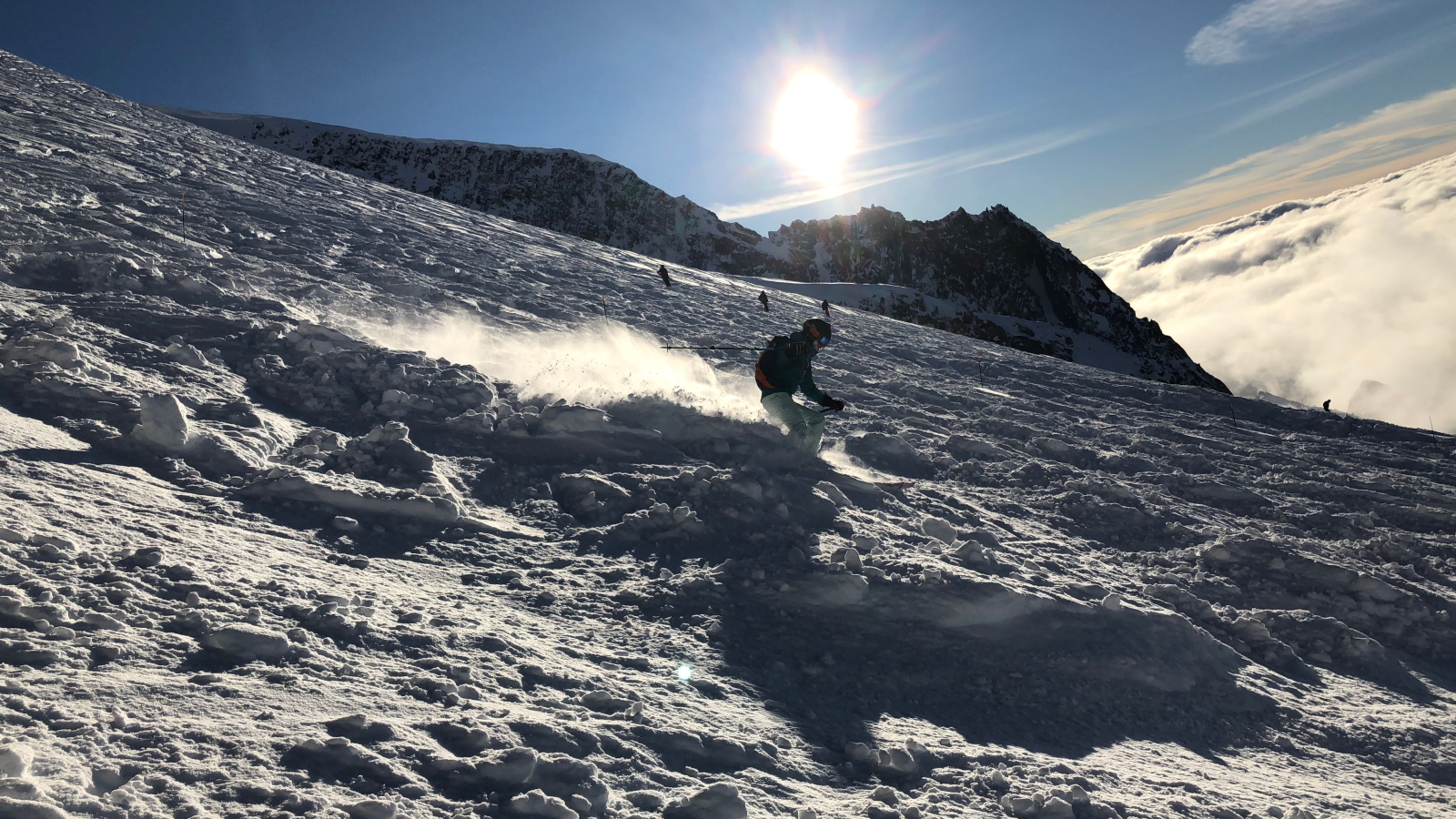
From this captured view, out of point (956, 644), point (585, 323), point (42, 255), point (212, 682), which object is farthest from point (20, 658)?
point (585, 323)

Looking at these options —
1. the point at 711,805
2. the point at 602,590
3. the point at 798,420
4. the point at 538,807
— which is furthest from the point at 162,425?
the point at 798,420

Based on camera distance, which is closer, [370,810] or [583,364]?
[370,810]

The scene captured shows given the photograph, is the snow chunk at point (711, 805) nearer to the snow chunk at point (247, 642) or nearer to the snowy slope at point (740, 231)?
the snow chunk at point (247, 642)

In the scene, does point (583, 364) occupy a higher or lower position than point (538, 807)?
higher

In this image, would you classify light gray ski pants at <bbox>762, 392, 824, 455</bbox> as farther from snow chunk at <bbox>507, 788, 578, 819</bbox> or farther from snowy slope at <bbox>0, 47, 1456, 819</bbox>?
snow chunk at <bbox>507, 788, 578, 819</bbox>

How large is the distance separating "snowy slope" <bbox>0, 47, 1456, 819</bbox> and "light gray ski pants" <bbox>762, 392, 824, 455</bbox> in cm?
29

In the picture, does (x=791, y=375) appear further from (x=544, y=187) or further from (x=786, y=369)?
(x=544, y=187)

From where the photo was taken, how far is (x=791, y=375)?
7570mm

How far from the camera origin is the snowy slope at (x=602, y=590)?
272cm

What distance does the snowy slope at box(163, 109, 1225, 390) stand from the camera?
102250 millimetres

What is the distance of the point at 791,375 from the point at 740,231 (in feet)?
330

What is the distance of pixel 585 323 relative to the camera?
40.2 feet

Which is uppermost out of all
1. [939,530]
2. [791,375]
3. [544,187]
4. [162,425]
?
[544,187]

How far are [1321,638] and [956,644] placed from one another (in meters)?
3.16
